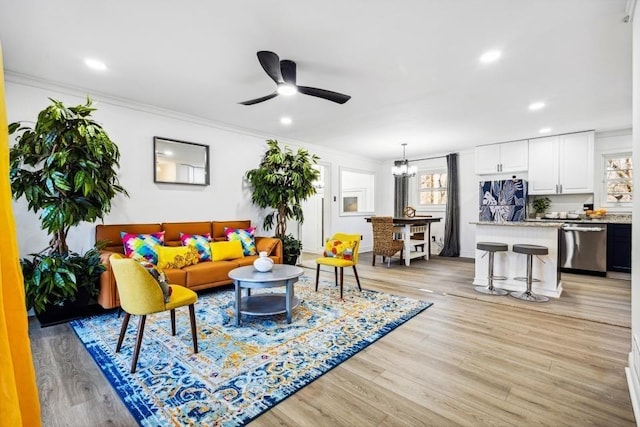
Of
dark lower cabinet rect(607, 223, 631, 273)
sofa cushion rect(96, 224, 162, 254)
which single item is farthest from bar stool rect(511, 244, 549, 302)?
sofa cushion rect(96, 224, 162, 254)

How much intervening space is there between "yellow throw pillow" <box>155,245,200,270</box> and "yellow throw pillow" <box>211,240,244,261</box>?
0.30 m

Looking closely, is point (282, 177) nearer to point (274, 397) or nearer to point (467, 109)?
point (467, 109)

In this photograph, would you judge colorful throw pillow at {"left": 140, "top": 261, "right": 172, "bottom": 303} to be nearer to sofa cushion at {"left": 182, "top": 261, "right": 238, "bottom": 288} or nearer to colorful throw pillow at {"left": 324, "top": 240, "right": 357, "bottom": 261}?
sofa cushion at {"left": 182, "top": 261, "right": 238, "bottom": 288}

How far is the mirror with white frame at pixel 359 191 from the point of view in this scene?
8.39m

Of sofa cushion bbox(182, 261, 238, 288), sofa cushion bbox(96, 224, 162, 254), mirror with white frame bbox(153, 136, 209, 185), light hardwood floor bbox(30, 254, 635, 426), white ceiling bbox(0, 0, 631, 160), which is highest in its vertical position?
white ceiling bbox(0, 0, 631, 160)

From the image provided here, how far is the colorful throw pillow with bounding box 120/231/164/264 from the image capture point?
351 centimetres

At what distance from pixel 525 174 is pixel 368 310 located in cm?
500

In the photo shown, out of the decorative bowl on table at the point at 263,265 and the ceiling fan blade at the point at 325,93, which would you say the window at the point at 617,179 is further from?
the decorative bowl on table at the point at 263,265

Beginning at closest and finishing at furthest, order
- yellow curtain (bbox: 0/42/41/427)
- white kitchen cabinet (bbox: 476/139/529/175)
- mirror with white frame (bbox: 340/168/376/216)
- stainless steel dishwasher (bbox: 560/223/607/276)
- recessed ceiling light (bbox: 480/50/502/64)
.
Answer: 1. yellow curtain (bbox: 0/42/41/427)
2. recessed ceiling light (bbox: 480/50/502/64)
3. stainless steel dishwasher (bbox: 560/223/607/276)
4. white kitchen cabinet (bbox: 476/139/529/175)
5. mirror with white frame (bbox: 340/168/376/216)

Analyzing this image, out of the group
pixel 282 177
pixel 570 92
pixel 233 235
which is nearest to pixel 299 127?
pixel 282 177

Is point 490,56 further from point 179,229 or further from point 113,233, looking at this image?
point 113,233

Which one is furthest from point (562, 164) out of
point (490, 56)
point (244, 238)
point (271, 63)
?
point (244, 238)

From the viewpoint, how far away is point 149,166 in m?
4.24

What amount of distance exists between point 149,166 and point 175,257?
4.89 feet
